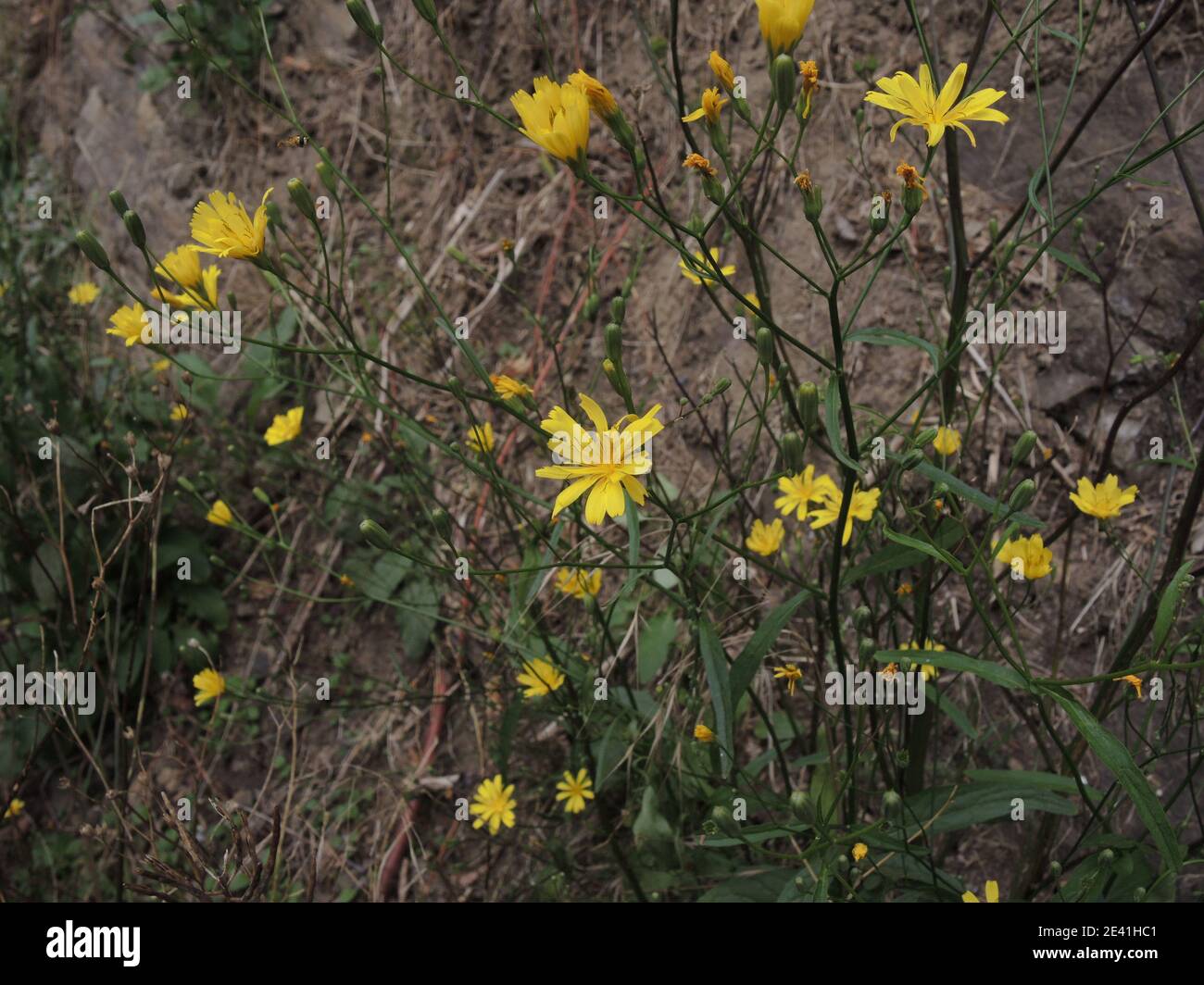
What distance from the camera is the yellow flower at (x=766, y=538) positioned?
1999mm

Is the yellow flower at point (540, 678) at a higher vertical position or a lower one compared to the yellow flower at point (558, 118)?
lower

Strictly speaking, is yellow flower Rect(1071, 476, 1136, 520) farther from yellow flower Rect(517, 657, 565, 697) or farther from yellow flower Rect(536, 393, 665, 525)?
yellow flower Rect(517, 657, 565, 697)

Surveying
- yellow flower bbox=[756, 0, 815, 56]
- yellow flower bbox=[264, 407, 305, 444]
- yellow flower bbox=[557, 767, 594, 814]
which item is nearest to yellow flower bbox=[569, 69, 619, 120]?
yellow flower bbox=[756, 0, 815, 56]

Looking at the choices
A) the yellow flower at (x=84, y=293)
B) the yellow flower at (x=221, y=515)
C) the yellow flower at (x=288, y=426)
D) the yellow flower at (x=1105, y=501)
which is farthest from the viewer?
the yellow flower at (x=84, y=293)

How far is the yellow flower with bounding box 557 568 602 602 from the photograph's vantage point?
1.90 meters

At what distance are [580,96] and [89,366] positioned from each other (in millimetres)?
2892

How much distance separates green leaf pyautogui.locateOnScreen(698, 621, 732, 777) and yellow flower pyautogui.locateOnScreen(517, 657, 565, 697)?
0.49 metres

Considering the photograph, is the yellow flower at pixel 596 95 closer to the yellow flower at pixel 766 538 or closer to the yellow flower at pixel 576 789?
the yellow flower at pixel 766 538

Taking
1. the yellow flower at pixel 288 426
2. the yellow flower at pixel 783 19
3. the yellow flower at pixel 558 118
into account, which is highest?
the yellow flower at pixel 783 19

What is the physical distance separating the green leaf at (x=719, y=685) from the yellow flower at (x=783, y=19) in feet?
2.75

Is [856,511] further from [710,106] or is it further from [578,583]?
[710,106]

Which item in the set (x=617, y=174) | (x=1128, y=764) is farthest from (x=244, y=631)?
(x=1128, y=764)

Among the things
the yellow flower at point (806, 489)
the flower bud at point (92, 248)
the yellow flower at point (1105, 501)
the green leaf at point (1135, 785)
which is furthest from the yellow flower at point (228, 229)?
the yellow flower at point (1105, 501)
